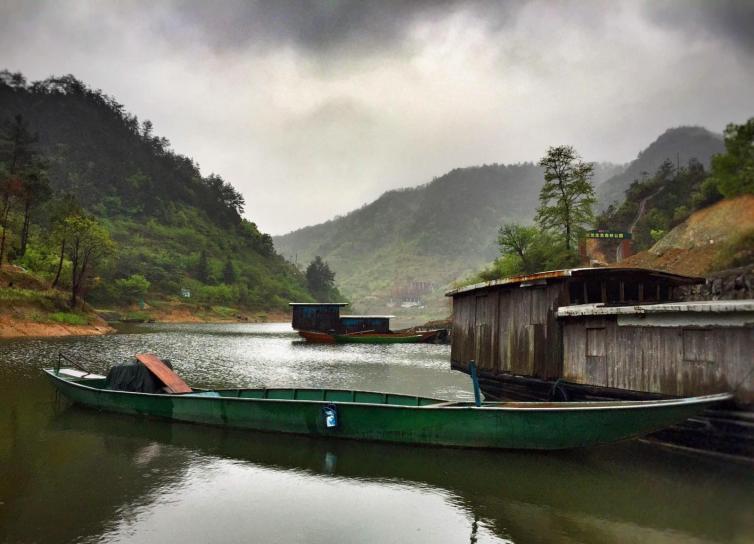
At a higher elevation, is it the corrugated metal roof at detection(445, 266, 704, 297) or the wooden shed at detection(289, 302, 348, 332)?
the corrugated metal roof at detection(445, 266, 704, 297)

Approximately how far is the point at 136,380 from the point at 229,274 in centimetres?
12006

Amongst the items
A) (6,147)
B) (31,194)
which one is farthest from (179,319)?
(6,147)

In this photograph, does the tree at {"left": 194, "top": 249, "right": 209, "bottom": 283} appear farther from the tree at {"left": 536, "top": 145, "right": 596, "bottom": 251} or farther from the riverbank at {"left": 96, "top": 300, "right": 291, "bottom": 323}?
the tree at {"left": 536, "top": 145, "right": 596, "bottom": 251}

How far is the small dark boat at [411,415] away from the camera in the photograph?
11.2 m

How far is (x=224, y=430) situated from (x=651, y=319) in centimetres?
1322

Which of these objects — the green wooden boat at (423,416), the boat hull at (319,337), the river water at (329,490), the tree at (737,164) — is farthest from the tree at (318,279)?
the river water at (329,490)

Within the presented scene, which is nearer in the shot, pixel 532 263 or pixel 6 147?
pixel 532 263

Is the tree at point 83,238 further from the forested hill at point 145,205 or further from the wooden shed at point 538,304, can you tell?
the wooden shed at point 538,304

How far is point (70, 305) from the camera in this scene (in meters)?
52.8

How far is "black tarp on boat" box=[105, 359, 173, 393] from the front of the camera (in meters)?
16.5

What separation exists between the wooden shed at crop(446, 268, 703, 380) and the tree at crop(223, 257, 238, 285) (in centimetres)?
12082

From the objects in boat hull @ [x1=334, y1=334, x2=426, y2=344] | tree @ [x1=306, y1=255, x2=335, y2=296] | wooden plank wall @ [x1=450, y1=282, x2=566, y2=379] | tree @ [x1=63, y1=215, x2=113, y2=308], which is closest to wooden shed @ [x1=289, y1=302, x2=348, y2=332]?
boat hull @ [x1=334, y1=334, x2=426, y2=344]

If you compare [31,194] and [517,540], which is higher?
[31,194]

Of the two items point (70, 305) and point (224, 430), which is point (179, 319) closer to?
point (70, 305)
